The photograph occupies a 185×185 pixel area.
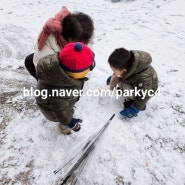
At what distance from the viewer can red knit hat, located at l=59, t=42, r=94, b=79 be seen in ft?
4.78

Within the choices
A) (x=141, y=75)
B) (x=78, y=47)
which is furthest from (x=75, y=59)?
(x=141, y=75)

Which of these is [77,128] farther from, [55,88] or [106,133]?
[55,88]

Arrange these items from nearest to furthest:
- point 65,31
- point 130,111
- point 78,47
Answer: point 78,47
point 65,31
point 130,111

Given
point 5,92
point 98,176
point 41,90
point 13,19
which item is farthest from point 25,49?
point 98,176

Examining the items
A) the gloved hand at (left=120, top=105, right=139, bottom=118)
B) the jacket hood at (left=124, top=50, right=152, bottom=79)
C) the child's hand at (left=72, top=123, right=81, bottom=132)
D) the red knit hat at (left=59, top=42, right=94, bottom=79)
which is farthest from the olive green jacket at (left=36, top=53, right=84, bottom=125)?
the gloved hand at (left=120, top=105, right=139, bottom=118)

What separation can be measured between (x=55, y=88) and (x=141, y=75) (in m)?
0.98

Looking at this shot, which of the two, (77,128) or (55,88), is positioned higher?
(55,88)

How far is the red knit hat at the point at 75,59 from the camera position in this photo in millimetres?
1457

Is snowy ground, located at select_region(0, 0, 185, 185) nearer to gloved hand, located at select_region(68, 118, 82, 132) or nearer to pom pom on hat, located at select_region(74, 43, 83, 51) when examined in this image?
gloved hand, located at select_region(68, 118, 82, 132)

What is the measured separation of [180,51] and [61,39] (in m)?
2.63

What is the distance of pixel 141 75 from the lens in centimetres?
219

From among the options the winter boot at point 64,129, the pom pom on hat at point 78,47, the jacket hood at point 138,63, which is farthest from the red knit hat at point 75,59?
the winter boot at point 64,129

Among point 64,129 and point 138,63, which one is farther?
point 64,129

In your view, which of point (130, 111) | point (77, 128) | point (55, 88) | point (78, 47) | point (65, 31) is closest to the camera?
point (78, 47)
